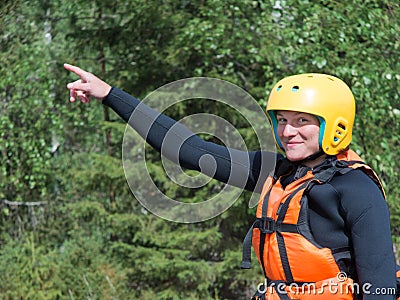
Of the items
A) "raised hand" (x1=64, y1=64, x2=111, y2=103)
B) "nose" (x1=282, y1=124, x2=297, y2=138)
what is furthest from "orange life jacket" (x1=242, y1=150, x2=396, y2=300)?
"raised hand" (x1=64, y1=64, x2=111, y2=103)

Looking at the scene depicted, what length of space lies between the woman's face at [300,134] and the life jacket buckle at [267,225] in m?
0.24

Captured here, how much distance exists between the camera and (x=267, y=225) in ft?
8.36

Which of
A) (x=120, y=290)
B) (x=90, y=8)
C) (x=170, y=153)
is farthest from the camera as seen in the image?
(x=90, y=8)

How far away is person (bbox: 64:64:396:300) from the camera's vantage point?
2.34 m

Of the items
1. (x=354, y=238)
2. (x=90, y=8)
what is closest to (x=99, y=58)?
(x=90, y=8)

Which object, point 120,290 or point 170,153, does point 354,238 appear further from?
point 120,290

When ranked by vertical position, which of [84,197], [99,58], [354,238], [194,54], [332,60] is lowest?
[84,197]

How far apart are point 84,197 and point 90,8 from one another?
2.38 meters

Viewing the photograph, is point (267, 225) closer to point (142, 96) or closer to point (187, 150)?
point (187, 150)

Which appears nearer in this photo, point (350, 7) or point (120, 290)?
point (350, 7)

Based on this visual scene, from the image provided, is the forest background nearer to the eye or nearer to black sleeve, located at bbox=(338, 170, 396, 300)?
the eye

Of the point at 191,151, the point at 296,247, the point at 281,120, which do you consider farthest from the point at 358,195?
the point at 191,151

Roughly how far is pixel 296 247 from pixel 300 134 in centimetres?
41

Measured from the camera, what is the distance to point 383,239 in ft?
7.66
